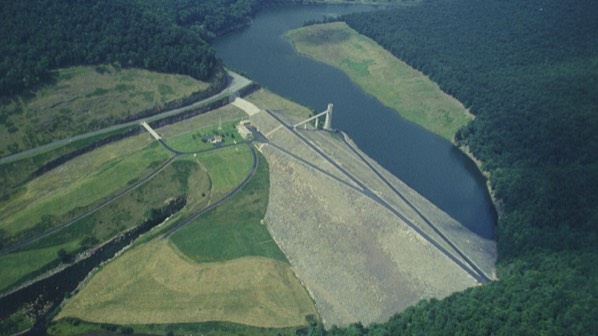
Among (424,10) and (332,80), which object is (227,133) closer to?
(332,80)

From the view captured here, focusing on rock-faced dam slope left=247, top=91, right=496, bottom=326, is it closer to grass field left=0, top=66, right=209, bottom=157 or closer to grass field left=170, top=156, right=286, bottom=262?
grass field left=170, top=156, right=286, bottom=262

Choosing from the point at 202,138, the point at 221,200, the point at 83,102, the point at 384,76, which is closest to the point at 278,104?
the point at 202,138

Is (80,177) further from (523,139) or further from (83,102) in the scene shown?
(523,139)

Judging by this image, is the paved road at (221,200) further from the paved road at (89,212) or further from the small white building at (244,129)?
the paved road at (89,212)

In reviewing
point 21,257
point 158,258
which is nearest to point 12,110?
point 21,257

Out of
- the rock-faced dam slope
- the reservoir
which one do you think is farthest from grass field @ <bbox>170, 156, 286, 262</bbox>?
the reservoir

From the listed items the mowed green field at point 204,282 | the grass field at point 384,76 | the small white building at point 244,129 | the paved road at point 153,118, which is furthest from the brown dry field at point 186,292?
the grass field at point 384,76
